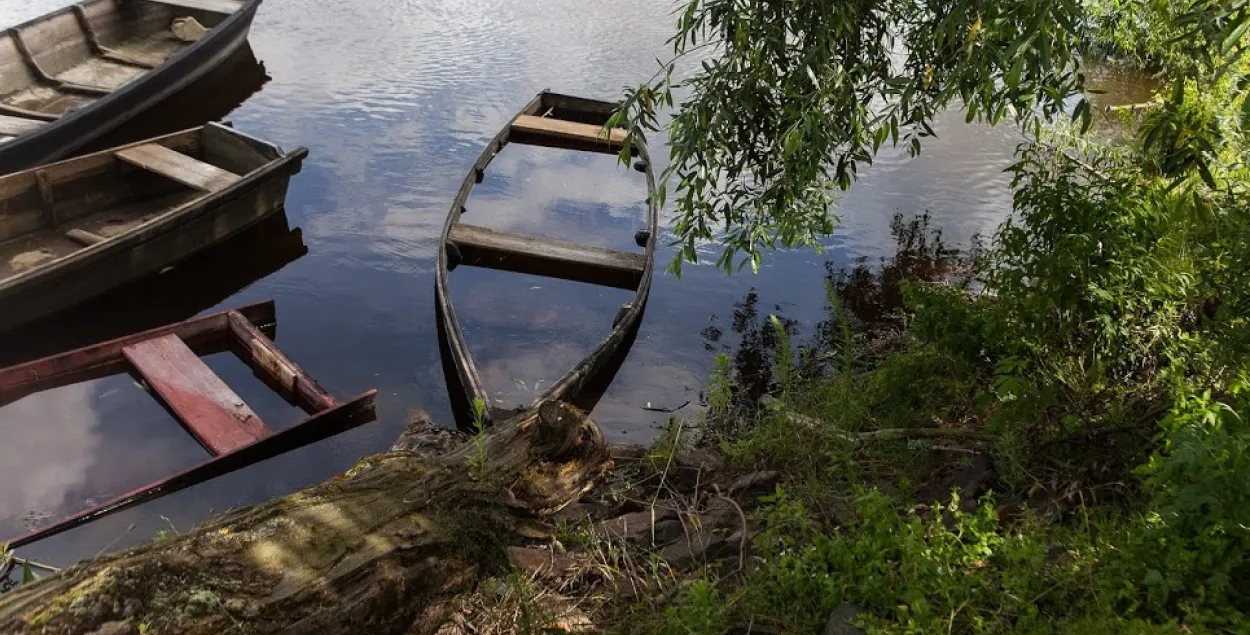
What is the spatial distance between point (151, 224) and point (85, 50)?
694cm

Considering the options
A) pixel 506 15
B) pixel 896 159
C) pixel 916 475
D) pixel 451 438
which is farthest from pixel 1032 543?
pixel 506 15

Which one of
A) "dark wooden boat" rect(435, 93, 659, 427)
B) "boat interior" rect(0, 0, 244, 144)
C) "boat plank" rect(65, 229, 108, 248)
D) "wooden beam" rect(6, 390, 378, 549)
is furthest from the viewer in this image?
"boat interior" rect(0, 0, 244, 144)

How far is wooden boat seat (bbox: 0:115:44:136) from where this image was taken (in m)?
10.5

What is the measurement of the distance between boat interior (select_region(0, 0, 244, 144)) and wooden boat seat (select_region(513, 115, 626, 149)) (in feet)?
18.5

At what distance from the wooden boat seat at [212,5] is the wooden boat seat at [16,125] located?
455cm

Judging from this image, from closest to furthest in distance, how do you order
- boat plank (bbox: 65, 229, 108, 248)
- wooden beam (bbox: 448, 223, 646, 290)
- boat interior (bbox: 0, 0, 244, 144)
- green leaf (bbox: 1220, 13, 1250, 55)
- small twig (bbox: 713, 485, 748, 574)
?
green leaf (bbox: 1220, 13, 1250, 55)
small twig (bbox: 713, 485, 748, 574)
boat plank (bbox: 65, 229, 108, 248)
wooden beam (bbox: 448, 223, 646, 290)
boat interior (bbox: 0, 0, 244, 144)

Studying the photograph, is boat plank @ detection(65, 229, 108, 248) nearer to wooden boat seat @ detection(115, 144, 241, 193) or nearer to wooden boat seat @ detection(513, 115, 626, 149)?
wooden boat seat @ detection(115, 144, 241, 193)

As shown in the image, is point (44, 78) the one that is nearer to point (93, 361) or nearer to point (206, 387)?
point (93, 361)

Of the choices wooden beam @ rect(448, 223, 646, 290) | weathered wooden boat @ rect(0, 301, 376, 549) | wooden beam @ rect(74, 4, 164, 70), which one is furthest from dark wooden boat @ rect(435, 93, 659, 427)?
wooden beam @ rect(74, 4, 164, 70)

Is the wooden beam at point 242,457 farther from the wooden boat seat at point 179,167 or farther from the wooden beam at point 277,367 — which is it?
the wooden boat seat at point 179,167

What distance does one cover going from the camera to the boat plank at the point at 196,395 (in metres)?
6.75

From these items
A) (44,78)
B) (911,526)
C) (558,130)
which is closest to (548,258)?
(558,130)

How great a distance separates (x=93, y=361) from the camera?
7.36 meters

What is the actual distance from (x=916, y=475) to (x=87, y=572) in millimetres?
3488
